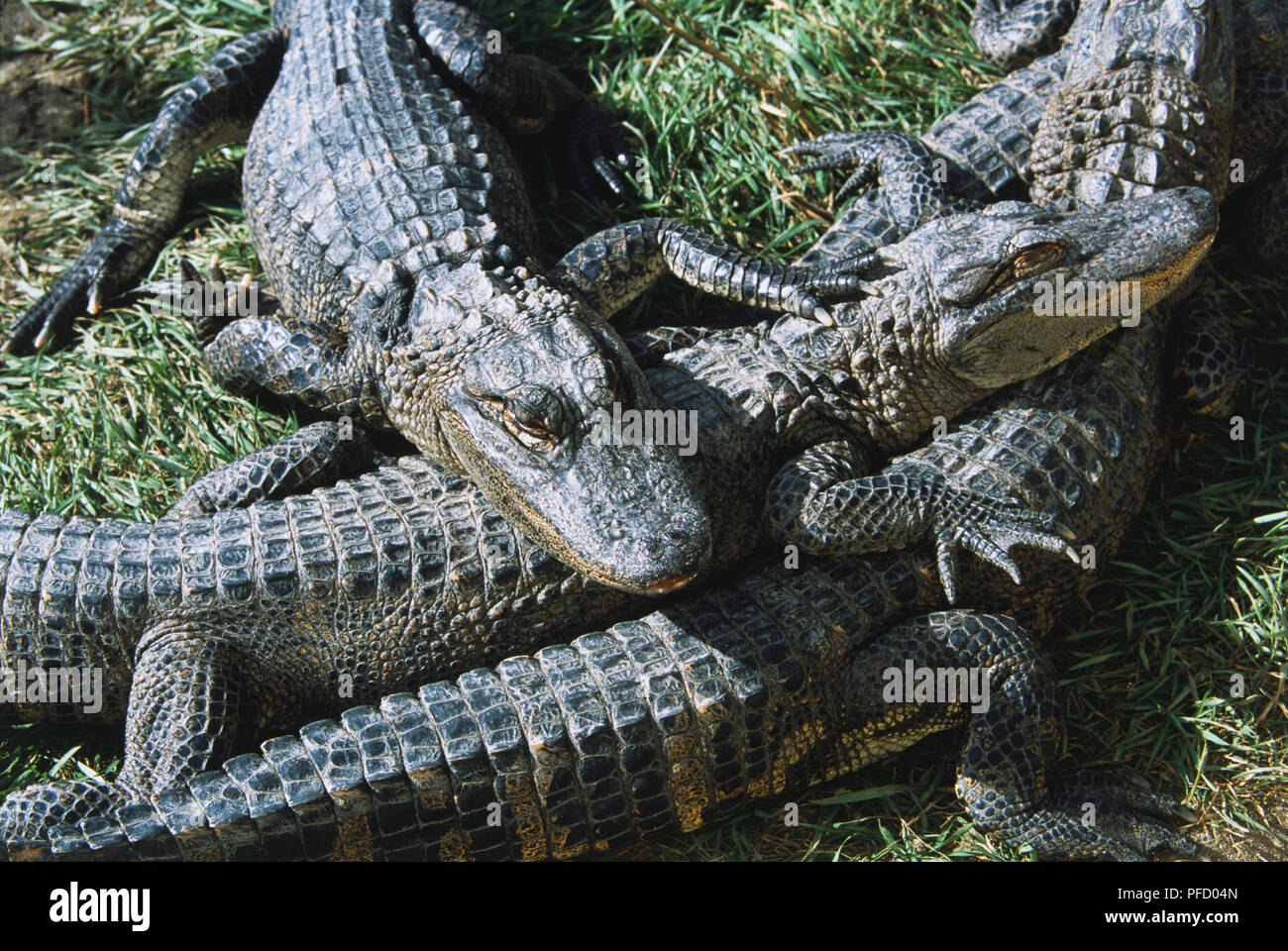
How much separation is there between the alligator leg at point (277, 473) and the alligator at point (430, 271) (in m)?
0.18

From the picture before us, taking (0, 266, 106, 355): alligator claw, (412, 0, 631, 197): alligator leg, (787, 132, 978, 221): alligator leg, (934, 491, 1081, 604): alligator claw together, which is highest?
(412, 0, 631, 197): alligator leg

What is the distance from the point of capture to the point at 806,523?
3.84m

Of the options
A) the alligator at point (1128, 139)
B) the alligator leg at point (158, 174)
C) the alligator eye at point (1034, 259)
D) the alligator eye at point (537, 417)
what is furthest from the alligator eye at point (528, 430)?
the alligator leg at point (158, 174)

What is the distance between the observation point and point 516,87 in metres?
4.96

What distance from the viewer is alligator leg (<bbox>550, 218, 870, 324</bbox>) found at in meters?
4.23

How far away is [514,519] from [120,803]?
1.34 m

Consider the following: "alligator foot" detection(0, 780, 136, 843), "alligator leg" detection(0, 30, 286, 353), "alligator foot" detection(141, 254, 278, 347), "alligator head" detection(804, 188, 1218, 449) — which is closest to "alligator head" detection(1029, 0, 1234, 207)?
"alligator head" detection(804, 188, 1218, 449)

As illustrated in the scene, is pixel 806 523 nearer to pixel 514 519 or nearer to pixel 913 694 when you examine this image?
pixel 913 694

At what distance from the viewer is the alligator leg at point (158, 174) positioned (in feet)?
16.4

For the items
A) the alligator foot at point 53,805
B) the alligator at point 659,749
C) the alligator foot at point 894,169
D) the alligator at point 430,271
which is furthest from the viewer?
Answer: the alligator foot at point 894,169

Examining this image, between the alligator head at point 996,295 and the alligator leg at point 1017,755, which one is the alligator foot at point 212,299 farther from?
the alligator leg at point 1017,755

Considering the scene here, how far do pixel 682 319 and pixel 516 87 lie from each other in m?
1.14

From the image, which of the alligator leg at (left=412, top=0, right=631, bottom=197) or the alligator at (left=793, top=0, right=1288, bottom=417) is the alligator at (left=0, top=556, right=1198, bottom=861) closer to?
the alligator at (left=793, top=0, right=1288, bottom=417)

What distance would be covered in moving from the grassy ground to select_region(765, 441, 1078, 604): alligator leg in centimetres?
58
